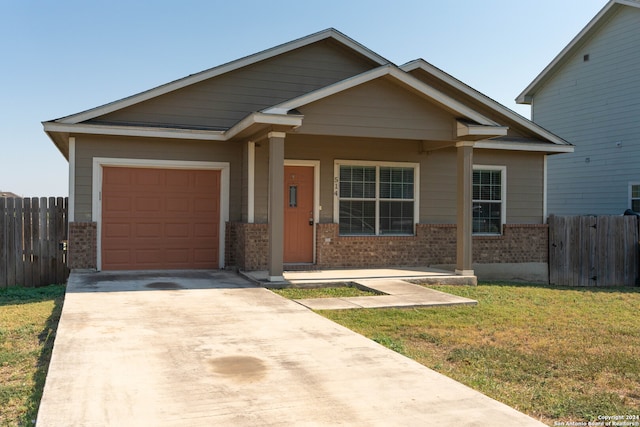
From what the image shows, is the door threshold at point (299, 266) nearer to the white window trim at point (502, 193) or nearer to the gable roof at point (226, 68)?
the gable roof at point (226, 68)

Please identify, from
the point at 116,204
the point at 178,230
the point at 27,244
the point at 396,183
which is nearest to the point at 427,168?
the point at 396,183

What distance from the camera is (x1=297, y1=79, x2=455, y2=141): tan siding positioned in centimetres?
1095

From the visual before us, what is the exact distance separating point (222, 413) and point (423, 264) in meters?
10.3

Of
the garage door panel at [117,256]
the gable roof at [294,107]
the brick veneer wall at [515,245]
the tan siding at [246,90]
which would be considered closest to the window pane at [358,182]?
the tan siding at [246,90]

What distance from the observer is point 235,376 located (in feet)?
16.8

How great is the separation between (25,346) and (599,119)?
17722 mm

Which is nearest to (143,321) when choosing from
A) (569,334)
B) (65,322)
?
(65,322)

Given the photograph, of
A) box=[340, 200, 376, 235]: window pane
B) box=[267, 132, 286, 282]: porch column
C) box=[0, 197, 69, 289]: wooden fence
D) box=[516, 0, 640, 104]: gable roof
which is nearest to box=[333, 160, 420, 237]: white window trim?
box=[340, 200, 376, 235]: window pane

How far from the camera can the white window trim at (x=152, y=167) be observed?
12039 millimetres

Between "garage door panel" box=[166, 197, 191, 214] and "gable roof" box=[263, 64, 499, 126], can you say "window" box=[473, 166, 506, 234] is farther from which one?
"garage door panel" box=[166, 197, 191, 214]

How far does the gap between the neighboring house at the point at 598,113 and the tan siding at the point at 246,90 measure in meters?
8.94

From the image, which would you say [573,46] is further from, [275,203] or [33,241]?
[33,241]

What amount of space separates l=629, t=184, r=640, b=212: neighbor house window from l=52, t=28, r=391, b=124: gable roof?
9.26m

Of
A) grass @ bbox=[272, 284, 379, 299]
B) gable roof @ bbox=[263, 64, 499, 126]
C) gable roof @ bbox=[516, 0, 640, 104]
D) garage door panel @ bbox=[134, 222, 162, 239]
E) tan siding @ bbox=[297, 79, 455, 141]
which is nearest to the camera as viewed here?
grass @ bbox=[272, 284, 379, 299]
